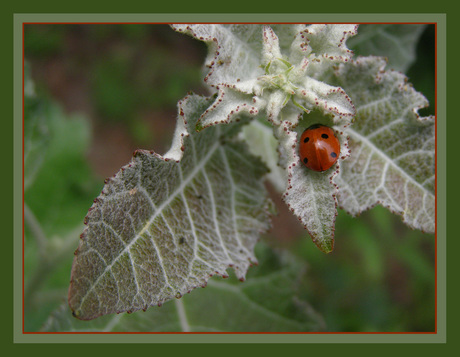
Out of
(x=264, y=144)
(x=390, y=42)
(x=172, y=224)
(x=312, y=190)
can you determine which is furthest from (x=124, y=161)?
(x=312, y=190)

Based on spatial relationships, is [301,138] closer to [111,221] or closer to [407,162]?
[407,162]

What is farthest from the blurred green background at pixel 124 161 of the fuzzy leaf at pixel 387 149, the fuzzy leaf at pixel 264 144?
the fuzzy leaf at pixel 387 149

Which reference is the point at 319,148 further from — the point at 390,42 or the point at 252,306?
the point at 252,306

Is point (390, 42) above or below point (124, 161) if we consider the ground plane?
below

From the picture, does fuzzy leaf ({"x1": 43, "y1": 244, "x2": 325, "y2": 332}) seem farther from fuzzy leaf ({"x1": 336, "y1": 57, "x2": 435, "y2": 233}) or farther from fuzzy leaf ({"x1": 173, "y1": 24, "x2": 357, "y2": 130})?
fuzzy leaf ({"x1": 173, "y1": 24, "x2": 357, "y2": 130})

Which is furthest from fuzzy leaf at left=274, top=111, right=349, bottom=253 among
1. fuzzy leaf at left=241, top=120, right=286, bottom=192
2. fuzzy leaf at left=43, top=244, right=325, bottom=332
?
fuzzy leaf at left=43, top=244, right=325, bottom=332
